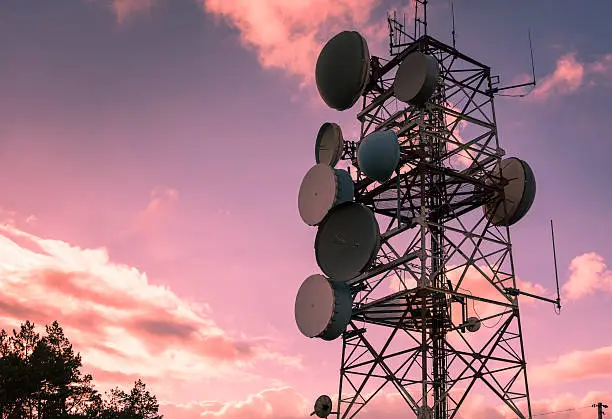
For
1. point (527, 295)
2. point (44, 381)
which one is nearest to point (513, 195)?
point (527, 295)

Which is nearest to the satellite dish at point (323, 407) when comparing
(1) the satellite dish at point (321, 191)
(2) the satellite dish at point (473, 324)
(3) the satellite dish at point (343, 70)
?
(2) the satellite dish at point (473, 324)

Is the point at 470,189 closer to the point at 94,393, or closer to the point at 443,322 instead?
the point at 443,322

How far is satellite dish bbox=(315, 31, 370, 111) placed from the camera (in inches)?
1602

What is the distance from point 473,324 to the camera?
3781 centimetres

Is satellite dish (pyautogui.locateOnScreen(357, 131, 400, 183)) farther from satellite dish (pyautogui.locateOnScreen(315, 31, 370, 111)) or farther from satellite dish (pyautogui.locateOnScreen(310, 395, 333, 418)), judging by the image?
satellite dish (pyautogui.locateOnScreen(310, 395, 333, 418))

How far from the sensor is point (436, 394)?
3681 cm

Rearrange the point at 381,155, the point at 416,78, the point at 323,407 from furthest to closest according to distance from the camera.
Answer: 1. the point at 323,407
2. the point at 416,78
3. the point at 381,155

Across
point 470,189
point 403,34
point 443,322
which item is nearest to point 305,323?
point 443,322

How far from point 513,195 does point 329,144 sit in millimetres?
11825

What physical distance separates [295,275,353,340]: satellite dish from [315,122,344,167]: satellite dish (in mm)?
8206

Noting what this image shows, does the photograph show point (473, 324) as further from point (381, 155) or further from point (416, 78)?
point (416, 78)

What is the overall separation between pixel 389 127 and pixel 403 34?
6.75 metres

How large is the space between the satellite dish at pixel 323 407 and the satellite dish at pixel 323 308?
4.40m

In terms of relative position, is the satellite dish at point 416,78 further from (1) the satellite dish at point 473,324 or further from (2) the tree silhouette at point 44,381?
(2) the tree silhouette at point 44,381
